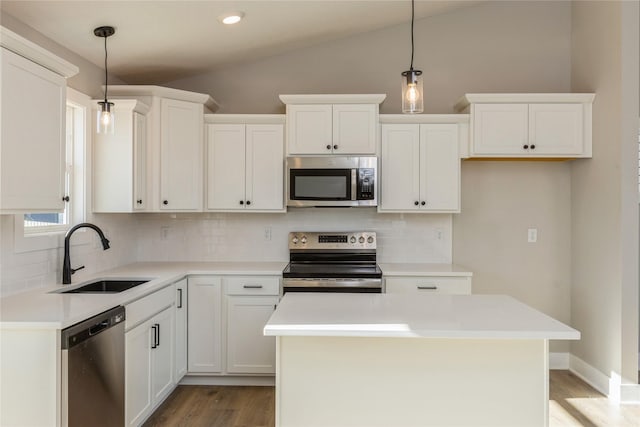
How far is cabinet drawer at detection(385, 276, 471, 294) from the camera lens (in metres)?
3.38

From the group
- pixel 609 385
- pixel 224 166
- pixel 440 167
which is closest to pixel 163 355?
pixel 224 166

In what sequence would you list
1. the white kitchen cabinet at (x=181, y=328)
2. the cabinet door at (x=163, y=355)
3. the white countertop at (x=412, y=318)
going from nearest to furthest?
the white countertop at (x=412, y=318) → the cabinet door at (x=163, y=355) → the white kitchen cabinet at (x=181, y=328)

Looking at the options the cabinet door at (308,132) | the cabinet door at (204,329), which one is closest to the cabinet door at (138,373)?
the cabinet door at (204,329)

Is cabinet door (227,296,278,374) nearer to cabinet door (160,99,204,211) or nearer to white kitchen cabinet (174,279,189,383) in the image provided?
white kitchen cabinet (174,279,189,383)

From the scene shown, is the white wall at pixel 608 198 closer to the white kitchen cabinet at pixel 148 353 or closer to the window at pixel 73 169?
the white kitchen cabinet at pixel 148 353

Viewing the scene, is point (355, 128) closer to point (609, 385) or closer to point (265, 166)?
point (265, 166)

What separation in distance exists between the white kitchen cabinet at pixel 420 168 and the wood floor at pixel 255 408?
5.21 ft

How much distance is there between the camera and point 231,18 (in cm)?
304

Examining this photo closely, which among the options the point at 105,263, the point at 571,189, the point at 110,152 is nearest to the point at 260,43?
the point at 110,152

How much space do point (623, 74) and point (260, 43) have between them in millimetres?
2691

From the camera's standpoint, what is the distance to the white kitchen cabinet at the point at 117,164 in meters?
3.26

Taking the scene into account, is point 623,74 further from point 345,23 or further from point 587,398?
point 587,398

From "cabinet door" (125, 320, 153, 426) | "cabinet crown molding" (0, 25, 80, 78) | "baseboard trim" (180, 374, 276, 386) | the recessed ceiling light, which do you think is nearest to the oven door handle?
"baseboard trim" (180, 374, 276, 386)

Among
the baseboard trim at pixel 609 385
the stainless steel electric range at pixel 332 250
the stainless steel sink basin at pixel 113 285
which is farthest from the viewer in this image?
the stainless steel electric range at pixel 332 250
